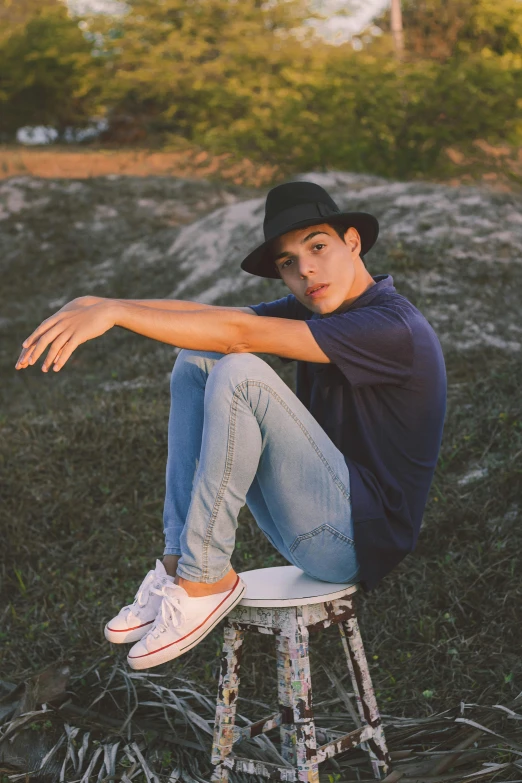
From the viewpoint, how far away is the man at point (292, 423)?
6.97ft

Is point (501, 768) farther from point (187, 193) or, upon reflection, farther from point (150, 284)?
point (187, 193)

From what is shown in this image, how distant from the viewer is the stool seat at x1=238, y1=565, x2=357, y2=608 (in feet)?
7.22

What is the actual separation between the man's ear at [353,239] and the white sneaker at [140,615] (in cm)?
107

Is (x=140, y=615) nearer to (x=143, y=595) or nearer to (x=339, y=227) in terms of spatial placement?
(x=143, y=595)

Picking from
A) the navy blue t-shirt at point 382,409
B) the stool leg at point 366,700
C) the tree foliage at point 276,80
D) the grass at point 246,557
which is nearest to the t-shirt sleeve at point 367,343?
the navy blue t-shirt at point 382,409

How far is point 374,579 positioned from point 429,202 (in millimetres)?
5314

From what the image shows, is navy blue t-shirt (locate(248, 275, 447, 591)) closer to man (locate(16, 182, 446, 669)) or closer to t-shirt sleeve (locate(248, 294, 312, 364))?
man (locate(16, 182, 446, 669))

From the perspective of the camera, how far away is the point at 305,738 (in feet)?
7.25

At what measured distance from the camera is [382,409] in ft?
7.82

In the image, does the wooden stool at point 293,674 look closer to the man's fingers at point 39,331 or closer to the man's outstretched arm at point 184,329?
the man's outstretched arm at point 184,329

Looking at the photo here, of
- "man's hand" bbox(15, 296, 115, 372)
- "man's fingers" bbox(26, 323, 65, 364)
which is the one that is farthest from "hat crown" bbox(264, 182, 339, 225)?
"man's fingers" bbox(26, 323, 65, 364)

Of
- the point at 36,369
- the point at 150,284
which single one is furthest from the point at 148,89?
the point at 36,369

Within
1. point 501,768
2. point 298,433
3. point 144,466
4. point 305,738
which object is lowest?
point 144,466

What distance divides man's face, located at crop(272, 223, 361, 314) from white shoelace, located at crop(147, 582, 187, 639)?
2.93 feet
